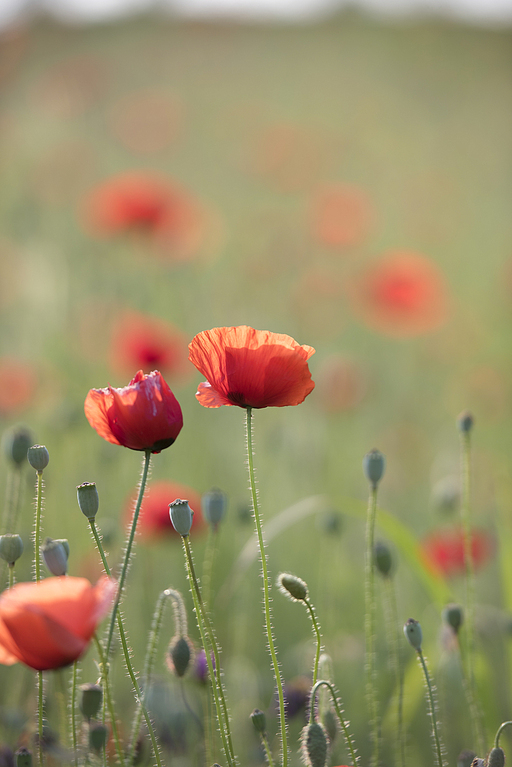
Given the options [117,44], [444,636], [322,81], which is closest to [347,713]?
[444,636]

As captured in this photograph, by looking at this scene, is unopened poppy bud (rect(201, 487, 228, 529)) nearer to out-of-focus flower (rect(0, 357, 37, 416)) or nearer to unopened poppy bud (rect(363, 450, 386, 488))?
unopened poppy bud (rect(363, 450, 386, 488))

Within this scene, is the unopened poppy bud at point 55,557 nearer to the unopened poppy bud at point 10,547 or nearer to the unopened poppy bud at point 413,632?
the unopened poppy bud at point 10,547

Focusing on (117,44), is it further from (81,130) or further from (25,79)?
(81,130)

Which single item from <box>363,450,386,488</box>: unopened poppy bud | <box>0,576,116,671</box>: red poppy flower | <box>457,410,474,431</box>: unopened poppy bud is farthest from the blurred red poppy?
<box>0,576,116,671</box>: red poppy flower

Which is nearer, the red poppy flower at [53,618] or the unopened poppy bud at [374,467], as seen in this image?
the red poppy flower at [53,618]

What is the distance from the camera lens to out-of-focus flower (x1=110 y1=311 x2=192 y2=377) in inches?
79.2

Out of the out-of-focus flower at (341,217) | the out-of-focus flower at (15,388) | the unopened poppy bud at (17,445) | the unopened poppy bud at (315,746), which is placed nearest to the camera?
the unopened poppy bud at (315,746)

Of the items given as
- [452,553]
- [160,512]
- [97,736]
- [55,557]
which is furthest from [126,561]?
[452,553]

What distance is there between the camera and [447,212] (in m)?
4.64

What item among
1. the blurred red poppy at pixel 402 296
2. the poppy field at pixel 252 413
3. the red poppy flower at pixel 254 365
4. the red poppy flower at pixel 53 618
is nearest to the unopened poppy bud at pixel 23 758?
the poppy field at pixel 252 413

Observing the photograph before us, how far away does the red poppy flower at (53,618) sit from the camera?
553mm

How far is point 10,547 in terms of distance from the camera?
83cm

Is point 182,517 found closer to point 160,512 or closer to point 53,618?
point 53,618

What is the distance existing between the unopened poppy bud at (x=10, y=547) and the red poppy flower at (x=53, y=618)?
0.85 ft
